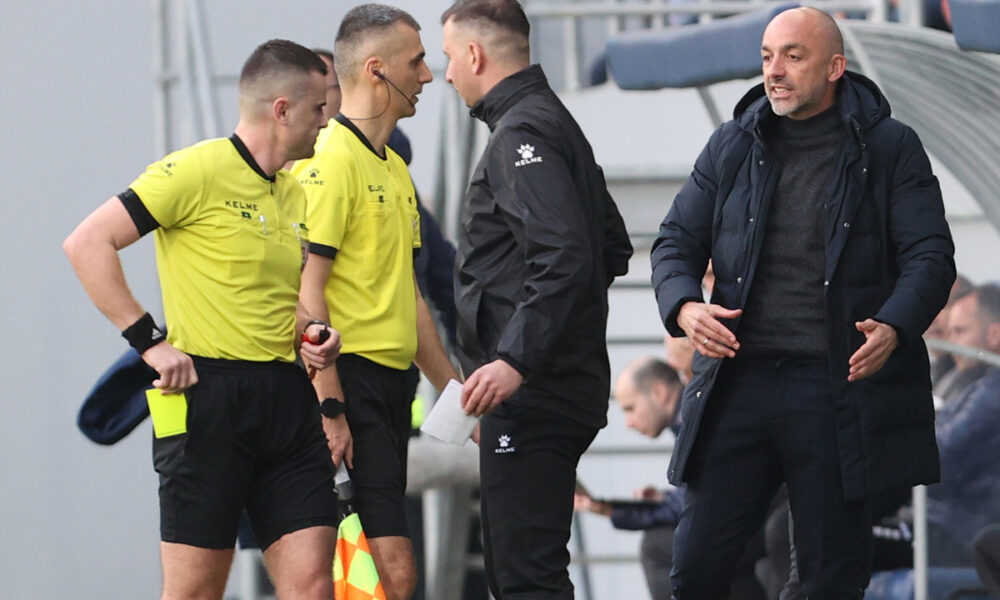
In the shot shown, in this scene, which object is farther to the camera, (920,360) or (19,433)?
(19,433)

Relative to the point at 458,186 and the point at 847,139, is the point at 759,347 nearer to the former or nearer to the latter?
the point at 847,139

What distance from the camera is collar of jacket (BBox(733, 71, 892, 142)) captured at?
17.8 ft

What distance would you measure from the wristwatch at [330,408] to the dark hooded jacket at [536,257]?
1.27ft

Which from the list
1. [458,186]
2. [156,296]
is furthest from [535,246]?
[156,296]

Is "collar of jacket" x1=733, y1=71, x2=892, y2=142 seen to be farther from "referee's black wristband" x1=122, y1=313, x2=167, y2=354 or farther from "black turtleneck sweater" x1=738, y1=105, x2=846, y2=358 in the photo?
"referee's black wristband" x1=122, y1=313, x2=167, y2=354

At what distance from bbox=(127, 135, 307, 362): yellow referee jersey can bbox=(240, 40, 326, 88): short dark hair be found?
20cm

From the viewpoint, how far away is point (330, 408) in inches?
213

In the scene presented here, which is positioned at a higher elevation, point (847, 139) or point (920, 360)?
point (847, 139)

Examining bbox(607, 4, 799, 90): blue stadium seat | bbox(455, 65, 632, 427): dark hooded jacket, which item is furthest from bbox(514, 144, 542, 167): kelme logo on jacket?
bbox(607, 4, 799, 90): blue stadium seat

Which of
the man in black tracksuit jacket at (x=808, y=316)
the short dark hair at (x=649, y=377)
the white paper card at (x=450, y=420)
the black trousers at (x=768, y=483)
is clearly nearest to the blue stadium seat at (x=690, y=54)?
the short dark hair at (x=649, y=377)

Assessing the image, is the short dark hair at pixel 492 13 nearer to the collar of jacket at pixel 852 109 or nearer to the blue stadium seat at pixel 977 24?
the collar of jacket at pixel 852 109

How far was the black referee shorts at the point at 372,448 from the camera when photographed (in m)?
5.51

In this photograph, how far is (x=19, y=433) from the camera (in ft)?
36.2

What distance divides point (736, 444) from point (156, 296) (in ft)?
20.1
